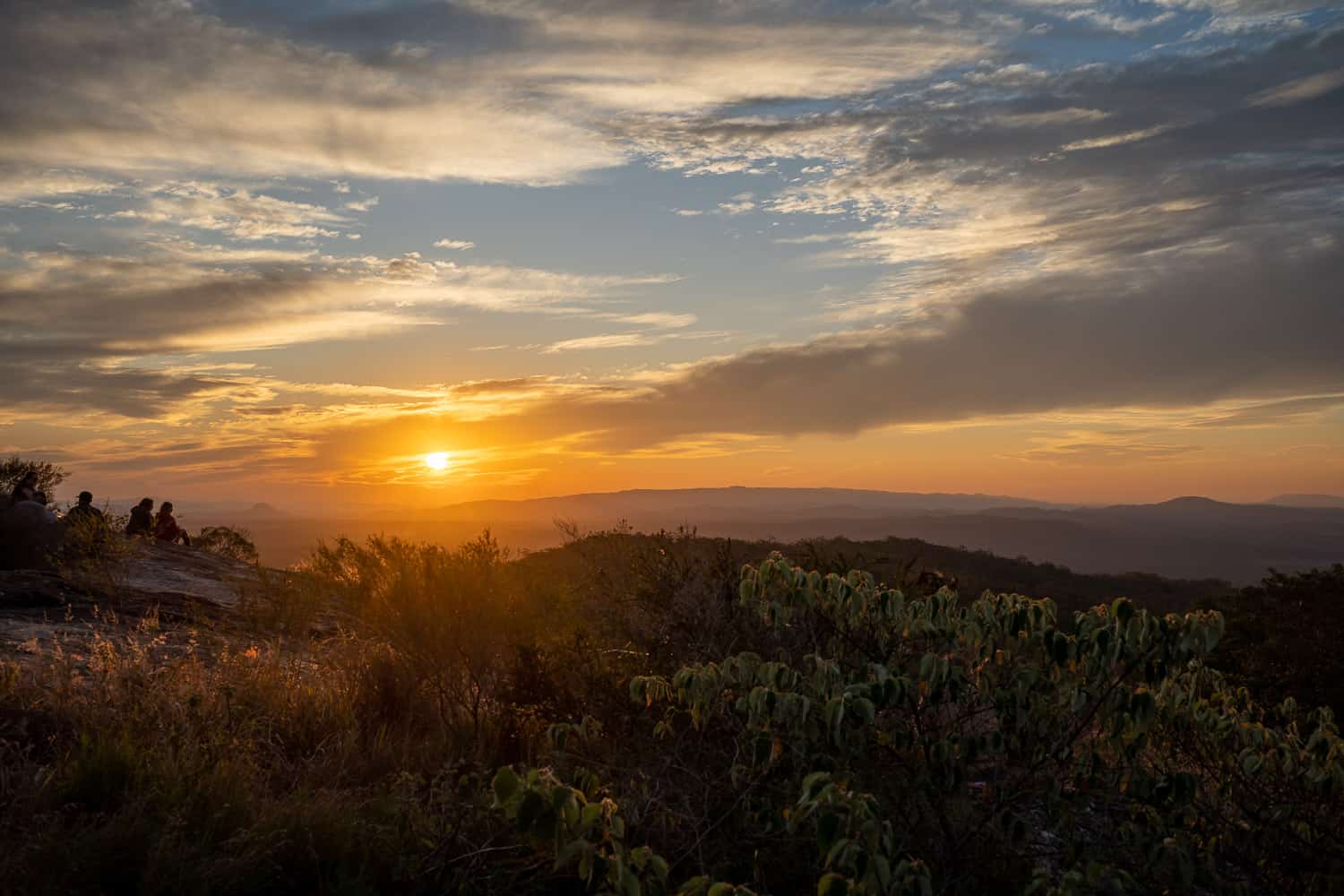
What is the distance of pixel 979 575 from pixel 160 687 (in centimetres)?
3321

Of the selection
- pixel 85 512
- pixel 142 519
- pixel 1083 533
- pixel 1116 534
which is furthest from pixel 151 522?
pixel 1116 534

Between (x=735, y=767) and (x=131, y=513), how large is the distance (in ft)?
60.1

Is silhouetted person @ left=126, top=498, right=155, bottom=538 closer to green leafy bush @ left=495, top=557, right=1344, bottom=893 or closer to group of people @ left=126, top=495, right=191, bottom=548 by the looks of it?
Answer: group of people @ left=126, top=495, right=191, bottom=548

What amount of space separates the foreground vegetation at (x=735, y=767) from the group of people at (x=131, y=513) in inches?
Result: 373

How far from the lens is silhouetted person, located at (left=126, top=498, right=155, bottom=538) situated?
59.9 feet

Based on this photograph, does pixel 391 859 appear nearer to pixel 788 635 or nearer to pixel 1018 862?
pixel 788 635

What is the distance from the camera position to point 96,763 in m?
5.42

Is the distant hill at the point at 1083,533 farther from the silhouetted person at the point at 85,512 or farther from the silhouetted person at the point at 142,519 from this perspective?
the silhouetted person at the point at 85,512

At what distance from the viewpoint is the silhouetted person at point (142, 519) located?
18250mm

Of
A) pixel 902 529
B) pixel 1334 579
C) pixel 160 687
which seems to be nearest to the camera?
pixel 160 687

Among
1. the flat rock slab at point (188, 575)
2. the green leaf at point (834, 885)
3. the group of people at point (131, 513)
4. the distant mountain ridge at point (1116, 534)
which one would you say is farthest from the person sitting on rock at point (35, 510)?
the distant mountain ridge at point (1116, 534)

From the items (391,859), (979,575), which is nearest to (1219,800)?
(391,859)

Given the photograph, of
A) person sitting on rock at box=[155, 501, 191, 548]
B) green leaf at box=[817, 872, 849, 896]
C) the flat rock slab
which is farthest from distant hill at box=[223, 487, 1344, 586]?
green leaf at box=[817, 872, 849, 896]

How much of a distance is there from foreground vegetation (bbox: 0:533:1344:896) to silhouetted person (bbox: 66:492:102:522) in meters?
8.62
